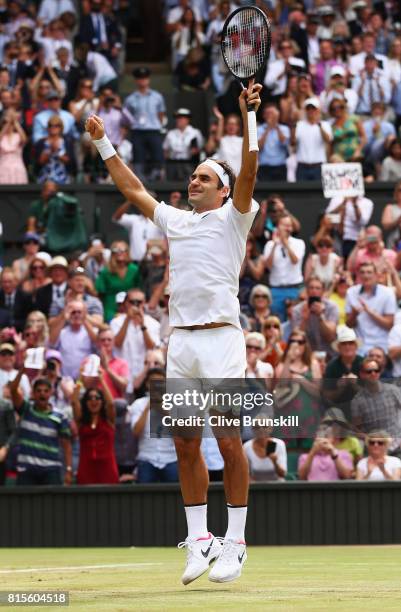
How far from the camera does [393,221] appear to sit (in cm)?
1838

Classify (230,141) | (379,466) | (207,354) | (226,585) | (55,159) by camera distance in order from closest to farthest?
(226,585)
(207,354)
(379,466)
(230,141)
(55,159)

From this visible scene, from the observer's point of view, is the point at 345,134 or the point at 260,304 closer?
the point at 260,304

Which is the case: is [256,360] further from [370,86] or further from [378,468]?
[370,86]

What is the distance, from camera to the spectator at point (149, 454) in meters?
13.9

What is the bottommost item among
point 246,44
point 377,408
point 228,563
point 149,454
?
point 228,563

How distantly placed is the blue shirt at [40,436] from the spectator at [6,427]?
0.33 ft

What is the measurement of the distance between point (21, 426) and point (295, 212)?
6.58 meters

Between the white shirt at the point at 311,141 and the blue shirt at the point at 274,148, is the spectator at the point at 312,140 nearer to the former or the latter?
the white shirt at the point at 311,141

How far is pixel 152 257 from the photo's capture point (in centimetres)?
1761

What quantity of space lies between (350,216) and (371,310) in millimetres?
2674

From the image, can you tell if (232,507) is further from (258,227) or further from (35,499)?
(258,227)

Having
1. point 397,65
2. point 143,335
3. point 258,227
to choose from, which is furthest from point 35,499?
point 397,65

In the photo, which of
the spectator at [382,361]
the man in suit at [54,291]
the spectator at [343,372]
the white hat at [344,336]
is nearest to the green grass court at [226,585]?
the spectator at [343,372]

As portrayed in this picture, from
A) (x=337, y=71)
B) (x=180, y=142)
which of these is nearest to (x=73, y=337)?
(x=180, y=142)
